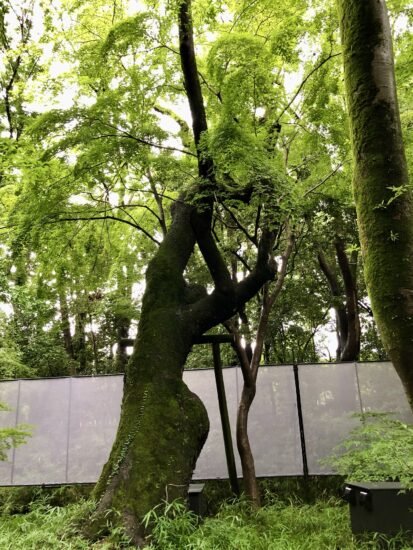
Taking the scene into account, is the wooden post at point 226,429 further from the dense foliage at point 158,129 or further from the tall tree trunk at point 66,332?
the tall tree trunk at point 66,332

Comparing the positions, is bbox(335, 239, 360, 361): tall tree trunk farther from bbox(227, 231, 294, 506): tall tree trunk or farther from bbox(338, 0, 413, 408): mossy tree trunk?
bbox(338, 0, 413, 408): mossy tree trunk

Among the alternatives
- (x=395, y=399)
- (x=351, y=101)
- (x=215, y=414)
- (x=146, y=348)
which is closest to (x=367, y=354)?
(x=395, y=399)

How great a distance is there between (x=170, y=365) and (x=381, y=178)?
2936 mm

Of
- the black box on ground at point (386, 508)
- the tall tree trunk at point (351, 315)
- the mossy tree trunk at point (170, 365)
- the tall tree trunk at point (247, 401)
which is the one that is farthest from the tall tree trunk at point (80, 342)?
the black box on ground at point (386, 508)

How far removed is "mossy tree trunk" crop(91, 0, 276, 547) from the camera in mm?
3268

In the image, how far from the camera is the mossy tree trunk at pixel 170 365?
327cm

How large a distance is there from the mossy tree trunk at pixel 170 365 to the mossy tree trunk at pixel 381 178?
2.32 metres

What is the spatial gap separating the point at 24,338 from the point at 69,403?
6037mm

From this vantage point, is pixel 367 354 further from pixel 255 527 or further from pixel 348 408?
pixel 255 527

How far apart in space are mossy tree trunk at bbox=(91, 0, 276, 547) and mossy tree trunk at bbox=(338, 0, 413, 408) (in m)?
2.32

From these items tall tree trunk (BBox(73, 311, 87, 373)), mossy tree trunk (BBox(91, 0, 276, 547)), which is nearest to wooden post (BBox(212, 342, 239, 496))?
mossy tree trunk (BBox(91, 0, 276, 547))

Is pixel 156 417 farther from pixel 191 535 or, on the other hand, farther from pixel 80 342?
pixel 80 342

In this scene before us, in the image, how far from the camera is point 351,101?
1.66 meters

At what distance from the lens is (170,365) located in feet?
13.1
